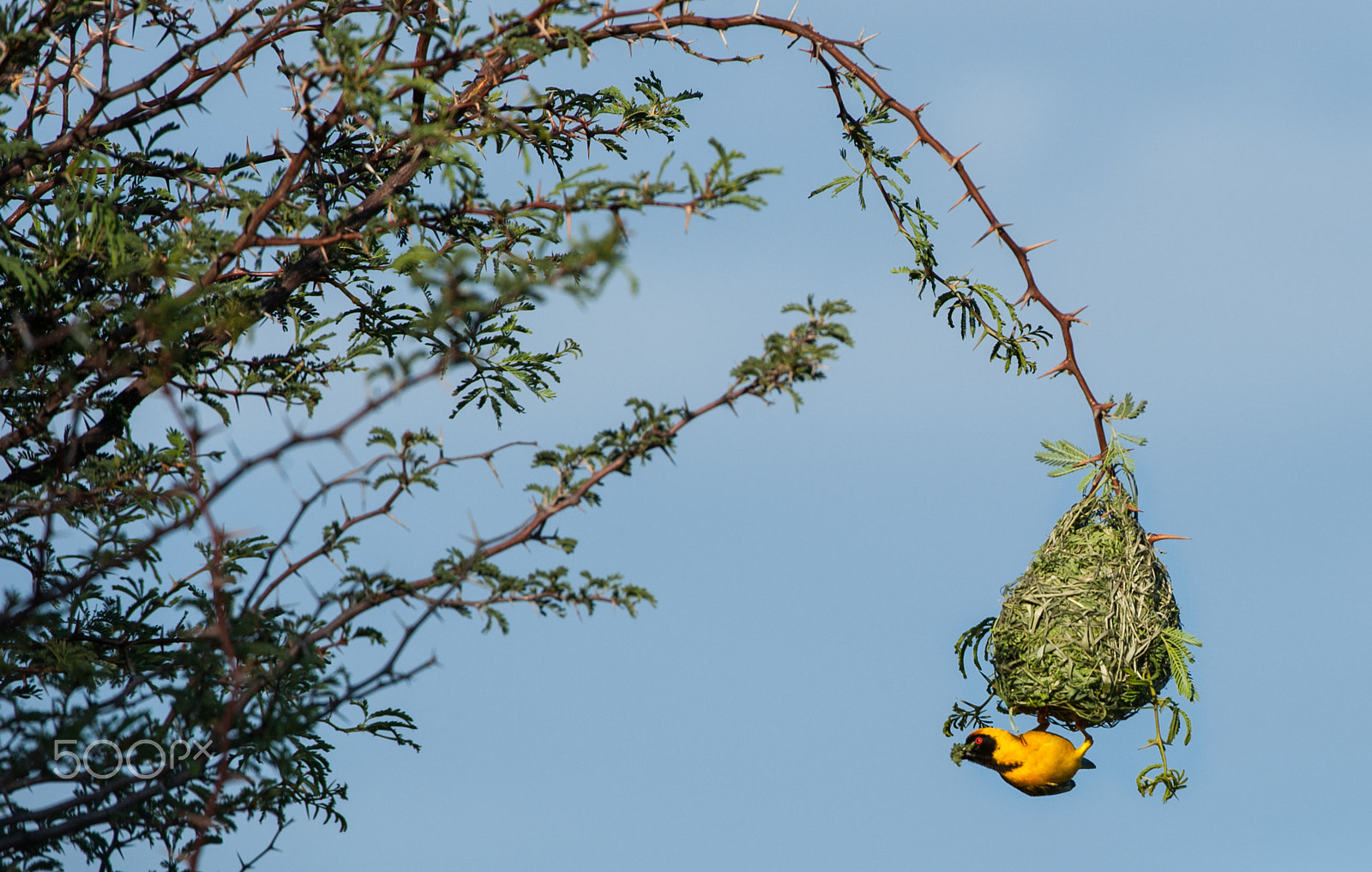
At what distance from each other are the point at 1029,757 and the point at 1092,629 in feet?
1.66

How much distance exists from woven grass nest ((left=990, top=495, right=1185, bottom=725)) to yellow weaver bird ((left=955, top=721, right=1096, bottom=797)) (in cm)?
14

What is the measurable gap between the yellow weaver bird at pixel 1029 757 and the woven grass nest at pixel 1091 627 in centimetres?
14

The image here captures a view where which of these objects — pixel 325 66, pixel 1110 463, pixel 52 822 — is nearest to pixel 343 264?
pixel 325 66

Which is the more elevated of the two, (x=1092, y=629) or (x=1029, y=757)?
(x=1092, y=629)

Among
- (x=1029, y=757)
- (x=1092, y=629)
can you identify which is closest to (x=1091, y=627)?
(x=1092, y=629)

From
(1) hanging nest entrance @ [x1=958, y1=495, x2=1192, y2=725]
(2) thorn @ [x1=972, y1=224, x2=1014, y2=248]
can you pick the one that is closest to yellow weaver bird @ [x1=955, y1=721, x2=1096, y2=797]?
(1) hanging nest entrance @ [x1=958, y1=495, x2=1192, y2=725]

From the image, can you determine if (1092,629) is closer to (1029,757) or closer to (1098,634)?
(1098,634)

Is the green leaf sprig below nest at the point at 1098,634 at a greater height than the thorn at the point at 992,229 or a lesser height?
lesser

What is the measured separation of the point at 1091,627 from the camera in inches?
181

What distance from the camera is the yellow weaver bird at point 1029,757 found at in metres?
4.60

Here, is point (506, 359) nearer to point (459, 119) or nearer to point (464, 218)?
point (464, 218)

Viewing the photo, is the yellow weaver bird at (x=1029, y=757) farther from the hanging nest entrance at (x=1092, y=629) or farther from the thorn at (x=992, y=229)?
the thorn at (x=992, y=229)

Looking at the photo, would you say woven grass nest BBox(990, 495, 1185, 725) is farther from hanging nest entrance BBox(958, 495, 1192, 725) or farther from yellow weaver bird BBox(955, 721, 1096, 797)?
yellow weaver bird BBox(955, 721, 1096, 797)

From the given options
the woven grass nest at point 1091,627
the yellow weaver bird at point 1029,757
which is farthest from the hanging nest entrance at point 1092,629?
the yellow weaver bird at point 1029,757
